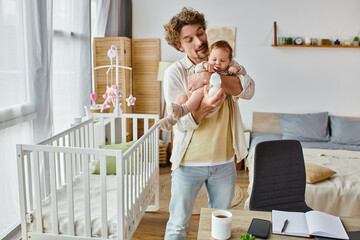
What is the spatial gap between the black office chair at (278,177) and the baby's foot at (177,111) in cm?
62

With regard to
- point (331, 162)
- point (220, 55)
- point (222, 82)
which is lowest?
point (331, 162)

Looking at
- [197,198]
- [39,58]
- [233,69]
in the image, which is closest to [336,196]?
[197,198]

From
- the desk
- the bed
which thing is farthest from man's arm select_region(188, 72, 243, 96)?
the bed

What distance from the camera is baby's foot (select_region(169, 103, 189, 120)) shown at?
4.27 feet

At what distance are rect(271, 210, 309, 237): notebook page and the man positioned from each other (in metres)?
0.27

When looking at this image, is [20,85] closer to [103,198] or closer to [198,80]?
[103,198]

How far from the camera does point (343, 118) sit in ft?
13.3

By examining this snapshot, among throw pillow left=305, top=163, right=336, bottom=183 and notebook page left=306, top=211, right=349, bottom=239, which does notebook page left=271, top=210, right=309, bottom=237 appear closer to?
notebook page left=306, top=211, right=349, bottom=239

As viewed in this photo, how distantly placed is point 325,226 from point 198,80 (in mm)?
722

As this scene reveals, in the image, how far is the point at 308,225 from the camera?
1233mm

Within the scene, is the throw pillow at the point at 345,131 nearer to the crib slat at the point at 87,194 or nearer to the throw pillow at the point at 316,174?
the throw pillow at the point at 316,174

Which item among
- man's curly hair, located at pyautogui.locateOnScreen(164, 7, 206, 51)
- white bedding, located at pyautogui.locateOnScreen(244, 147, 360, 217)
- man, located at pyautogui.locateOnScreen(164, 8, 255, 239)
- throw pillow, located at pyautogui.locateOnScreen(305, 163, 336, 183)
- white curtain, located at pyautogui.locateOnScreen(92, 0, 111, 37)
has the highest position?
white curtain, located at pyautogui.locateOnScreen(92, 0, 111, 37)

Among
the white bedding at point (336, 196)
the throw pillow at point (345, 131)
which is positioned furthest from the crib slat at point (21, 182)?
the throw pillow at point (345, 131)

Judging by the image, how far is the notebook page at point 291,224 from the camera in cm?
121
